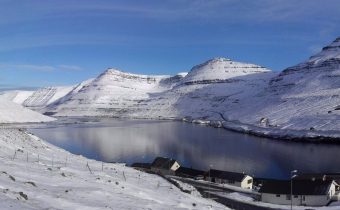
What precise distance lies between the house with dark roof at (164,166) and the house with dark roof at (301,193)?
2238 centimetres

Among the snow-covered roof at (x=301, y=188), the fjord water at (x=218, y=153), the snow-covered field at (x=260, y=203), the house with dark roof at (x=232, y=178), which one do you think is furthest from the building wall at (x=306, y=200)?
the fjord water at (x=218, y=153)

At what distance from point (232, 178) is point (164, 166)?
1397cm

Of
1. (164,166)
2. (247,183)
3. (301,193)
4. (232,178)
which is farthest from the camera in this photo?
(164,166)

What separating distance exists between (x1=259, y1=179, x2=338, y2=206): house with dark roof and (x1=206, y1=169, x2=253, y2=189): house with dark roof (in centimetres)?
1013

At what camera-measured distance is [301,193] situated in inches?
1983

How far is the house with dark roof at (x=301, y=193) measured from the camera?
164 ft

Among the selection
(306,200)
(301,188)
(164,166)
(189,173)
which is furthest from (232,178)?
(306,200)

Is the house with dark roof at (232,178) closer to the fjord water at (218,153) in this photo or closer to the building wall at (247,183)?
the building wall at (247,183)

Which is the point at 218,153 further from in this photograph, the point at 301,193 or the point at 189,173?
the point at 301,193

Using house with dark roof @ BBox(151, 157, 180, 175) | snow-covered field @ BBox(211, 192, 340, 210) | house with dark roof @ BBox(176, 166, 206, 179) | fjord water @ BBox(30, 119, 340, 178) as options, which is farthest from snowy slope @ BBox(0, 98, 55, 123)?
snow-covered field @ BBox(211, 192, 340, 210)

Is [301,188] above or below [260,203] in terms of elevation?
above

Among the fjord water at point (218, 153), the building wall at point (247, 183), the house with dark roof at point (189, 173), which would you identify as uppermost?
the fjord water at point (218, 153)

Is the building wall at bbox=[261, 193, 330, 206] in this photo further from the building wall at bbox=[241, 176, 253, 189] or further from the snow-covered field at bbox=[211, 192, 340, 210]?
the building wall at bbox=[241, 176, 253, 189]

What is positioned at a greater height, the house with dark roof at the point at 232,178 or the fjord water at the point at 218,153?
the fjord water at the point at 218,153
